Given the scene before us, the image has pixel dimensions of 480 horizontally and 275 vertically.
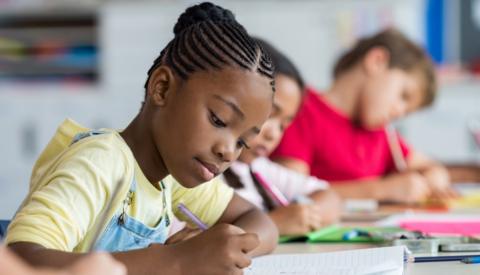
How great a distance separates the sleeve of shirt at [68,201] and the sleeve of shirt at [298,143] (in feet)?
4.23

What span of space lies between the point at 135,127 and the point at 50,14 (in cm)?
345

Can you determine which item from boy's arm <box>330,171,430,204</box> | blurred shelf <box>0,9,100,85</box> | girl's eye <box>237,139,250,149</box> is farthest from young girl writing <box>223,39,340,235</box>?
blurred shelf <box>0,9,100,85</box>

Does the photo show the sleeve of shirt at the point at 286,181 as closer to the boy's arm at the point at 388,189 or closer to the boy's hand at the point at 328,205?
the boy's hand at the point at 328,205

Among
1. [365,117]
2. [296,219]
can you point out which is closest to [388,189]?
[365,117]

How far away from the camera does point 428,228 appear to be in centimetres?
134

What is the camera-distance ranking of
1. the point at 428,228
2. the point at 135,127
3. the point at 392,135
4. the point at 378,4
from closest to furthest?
the point at 135,127
the point at 428,228
the point at 392,135
the point at 378,4

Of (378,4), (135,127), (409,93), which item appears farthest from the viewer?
(378,4)

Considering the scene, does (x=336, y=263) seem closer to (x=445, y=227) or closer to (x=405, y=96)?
(x=445, y=227)

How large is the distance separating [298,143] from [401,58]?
1.20 feet

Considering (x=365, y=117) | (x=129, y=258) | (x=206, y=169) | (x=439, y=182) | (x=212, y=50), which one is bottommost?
(x=129, y=258)

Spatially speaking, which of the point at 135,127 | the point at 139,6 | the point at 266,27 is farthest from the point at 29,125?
the point at 135,127

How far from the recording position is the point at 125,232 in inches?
A: 33.5

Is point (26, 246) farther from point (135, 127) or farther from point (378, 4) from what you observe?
point (378, 4)

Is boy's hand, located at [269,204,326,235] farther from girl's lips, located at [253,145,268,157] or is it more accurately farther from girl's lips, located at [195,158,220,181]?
girl's lips, located at [195,158,220,181]
